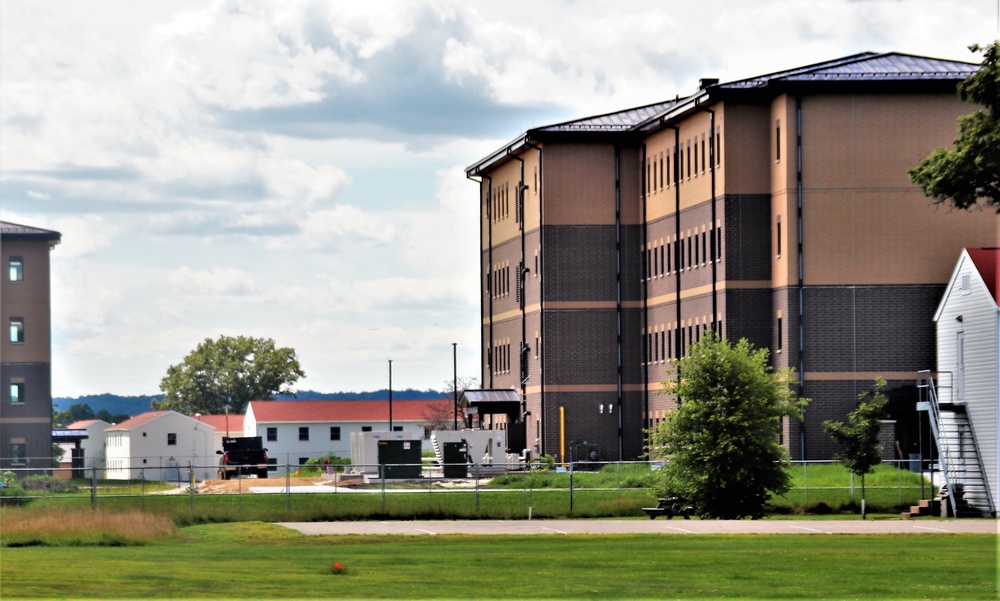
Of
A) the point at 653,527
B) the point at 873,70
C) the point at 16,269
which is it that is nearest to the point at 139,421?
the point at 16,269

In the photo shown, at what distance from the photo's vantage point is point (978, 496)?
53594mm

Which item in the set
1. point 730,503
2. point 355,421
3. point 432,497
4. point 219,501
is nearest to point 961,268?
point 730,503

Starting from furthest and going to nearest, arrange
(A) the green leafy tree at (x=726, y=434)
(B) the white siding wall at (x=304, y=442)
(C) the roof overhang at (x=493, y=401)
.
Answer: (B) the white siding wall at (x=304, y=442), (C) the roof overhang at (x=493, y=401), (A) the green leafy tree at (x=726, y=434)

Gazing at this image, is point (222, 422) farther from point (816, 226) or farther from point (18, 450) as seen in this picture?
point (816, 226)

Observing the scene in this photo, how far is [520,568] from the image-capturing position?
98.4 ft

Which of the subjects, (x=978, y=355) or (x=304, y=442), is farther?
→ (x=304, y=442)

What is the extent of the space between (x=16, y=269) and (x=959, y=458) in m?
78.5

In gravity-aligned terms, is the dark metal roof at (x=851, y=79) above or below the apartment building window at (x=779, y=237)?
above

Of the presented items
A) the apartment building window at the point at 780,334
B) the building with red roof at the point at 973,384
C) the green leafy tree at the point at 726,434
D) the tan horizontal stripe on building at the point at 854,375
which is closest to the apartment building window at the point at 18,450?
the apartment building window at the point at 780,334

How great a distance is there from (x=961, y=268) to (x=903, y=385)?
49.3ft

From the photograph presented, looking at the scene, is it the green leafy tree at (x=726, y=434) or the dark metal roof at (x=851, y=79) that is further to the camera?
the dark metal roof at (x=851, y=79)

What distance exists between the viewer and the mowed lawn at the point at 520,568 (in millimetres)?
25109

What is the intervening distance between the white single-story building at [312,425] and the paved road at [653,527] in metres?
107

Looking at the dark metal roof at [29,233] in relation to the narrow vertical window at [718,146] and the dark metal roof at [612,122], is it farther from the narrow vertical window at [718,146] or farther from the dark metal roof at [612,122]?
the narrow vertical window at [718,146]
